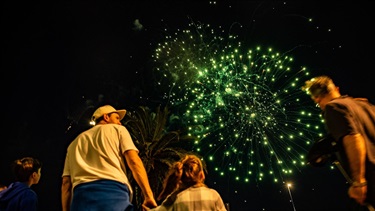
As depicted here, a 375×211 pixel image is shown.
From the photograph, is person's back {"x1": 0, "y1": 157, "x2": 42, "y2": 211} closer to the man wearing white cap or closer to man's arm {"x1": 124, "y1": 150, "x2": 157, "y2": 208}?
the man wearing white cap

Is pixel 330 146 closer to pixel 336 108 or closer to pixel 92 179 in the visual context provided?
pixel 336 108

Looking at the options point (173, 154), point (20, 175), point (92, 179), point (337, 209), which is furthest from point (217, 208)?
point (337, 209)

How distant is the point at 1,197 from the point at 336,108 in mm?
4569

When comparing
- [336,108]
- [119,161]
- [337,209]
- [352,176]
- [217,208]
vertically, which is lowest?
[337,209]

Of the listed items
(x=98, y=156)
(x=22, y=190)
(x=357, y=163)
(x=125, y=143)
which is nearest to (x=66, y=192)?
(x=98, y=156)

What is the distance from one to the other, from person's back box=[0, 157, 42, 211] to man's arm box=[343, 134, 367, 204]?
13.7 ft

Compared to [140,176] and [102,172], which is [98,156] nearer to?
[102,172]

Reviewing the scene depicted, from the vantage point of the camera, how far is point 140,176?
308 cm

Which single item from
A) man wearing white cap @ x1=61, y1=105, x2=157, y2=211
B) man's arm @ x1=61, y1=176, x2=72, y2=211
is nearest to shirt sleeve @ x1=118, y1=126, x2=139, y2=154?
man wearing white cap @ x1=61, y1=105, x2=157, y2=211

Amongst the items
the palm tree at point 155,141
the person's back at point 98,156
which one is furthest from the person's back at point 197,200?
the palm tree at point 155,141

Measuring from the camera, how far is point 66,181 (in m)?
3.31

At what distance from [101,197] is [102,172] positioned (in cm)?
26

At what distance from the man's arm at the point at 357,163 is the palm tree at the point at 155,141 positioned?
48.8 feet

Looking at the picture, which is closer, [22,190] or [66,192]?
[66,192]
